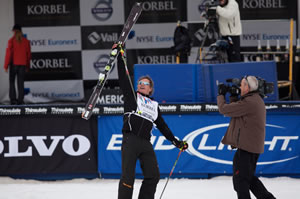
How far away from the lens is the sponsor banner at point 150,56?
→ 10.2 metres

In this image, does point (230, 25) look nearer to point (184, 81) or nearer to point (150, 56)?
point (184, 81)

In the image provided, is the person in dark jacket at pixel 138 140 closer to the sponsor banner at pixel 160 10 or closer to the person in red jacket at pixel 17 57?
the person in red jacket at pixel 17 57

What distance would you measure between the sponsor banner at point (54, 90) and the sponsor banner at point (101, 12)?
134 cm

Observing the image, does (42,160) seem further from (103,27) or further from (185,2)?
(185,2)

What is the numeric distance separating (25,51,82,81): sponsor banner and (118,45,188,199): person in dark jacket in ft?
18.4

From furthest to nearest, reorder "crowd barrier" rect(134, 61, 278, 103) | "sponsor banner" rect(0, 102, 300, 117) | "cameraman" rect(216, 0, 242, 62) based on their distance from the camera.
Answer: "cameraman" rect(216, 0, 242, 62)
"crowd barrier" rect(134, 61, 278, 103)
"sponsor banner" rect(0, 102, 300, 117)

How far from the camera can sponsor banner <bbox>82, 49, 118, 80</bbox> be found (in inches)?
408

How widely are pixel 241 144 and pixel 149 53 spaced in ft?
18.6

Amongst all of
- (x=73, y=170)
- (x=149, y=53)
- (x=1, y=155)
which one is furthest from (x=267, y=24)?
(x=1, y=155)

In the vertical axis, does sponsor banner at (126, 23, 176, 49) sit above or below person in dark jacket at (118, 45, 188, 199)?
above

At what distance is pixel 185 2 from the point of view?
1010 cm

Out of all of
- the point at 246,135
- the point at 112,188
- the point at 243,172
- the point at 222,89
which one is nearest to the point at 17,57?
the point at 112,188

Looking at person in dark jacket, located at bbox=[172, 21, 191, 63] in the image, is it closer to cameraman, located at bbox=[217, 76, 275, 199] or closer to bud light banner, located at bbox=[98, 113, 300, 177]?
bud light banner, located at bbox=[98, 113, 300, 177]

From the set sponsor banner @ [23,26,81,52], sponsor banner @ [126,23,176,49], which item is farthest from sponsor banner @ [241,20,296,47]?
sponsor banner @ [23,26,81,52]
